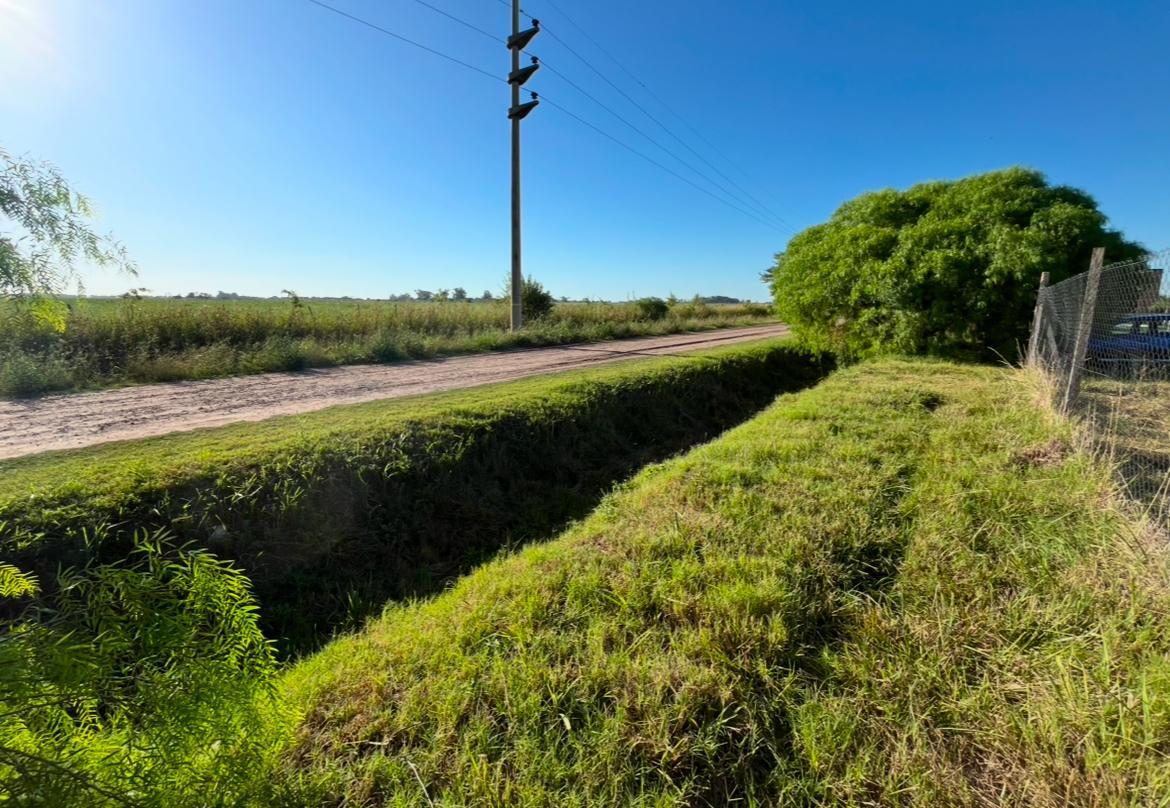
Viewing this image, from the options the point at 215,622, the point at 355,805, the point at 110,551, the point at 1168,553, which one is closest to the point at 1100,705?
the point at 1168,553

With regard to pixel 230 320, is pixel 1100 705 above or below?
below

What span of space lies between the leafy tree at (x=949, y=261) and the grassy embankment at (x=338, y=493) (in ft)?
24.4

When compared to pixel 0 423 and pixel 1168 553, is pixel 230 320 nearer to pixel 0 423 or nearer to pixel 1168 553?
pixel 0 423

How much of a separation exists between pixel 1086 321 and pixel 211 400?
1040cm

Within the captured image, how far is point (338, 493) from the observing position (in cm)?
462

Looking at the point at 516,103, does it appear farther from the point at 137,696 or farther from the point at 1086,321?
the point at 137,696

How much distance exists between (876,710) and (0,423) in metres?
8.52

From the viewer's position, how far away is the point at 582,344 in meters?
17.6

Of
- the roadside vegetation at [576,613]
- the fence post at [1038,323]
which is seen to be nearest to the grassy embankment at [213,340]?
the roadside vegetation at [576,613]

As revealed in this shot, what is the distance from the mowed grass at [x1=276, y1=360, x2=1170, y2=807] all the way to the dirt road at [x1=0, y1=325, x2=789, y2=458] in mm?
4355

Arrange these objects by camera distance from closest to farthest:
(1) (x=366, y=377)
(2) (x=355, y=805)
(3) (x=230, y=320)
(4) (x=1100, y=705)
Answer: (2) (x=355, y=805) < (4) (x=1100, y=705) < (1) (x=366, y=377) < (3) (x=230, y=320)

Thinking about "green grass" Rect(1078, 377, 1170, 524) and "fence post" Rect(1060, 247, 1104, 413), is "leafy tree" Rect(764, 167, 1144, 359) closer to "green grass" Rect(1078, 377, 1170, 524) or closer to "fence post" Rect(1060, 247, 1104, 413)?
"green grass" Rect(1078, 377, 1170, 524)

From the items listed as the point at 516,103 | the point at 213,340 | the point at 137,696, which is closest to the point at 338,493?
the point at 137,696

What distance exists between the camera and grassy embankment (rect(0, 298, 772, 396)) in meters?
7.79
